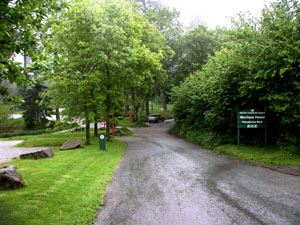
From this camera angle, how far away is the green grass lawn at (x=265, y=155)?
10797mm

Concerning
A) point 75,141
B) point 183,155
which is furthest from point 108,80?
point 183,155

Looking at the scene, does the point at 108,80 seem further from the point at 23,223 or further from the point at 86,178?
the point at 23,223

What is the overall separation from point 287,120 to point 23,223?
10.5 m

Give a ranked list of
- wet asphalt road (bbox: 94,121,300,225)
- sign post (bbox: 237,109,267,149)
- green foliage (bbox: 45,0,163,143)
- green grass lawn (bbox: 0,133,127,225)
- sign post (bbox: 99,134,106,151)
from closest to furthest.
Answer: green grass lawn (bbox: 0,133,127,225), wet asphalt road (bbox: 94,121,300,225), sign post (bbox: 237,109,267,149), green foliage (bbox: 45,0,163,143), sign post (bbox: 99,134,106,151)

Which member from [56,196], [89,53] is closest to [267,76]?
[56,196]

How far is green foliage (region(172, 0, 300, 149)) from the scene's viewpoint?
10727mm

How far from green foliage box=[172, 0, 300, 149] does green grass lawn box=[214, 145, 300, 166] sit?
682 mm

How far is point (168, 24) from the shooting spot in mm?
45500

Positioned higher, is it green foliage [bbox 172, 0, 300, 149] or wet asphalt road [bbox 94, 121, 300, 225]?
green foliage [bbox 172, 0, 300, 149]

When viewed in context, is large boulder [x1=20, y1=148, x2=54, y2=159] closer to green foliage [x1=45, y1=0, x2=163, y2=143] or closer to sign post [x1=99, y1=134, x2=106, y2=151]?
sign post [x1=99, y1=134, x2=106, y2=151]

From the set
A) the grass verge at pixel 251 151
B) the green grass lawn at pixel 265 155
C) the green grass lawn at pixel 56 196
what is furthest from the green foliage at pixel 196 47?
the green grass lawn at pixel 56 196

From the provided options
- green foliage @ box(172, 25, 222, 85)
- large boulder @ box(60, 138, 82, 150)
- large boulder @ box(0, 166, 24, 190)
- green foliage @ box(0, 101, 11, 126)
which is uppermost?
green foliage @ box(172, 25, 222, 85)

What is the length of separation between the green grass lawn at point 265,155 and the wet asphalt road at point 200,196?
1.30 meters

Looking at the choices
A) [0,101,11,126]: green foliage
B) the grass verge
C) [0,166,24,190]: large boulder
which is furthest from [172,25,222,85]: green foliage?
[0,166,24,190]: large boulder
